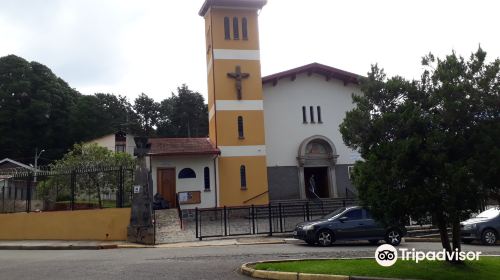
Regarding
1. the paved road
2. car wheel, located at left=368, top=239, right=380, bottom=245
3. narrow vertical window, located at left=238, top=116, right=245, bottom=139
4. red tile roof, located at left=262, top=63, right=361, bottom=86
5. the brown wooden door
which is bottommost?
car wheel, located at left=368, top=239, right=380, bottom=245

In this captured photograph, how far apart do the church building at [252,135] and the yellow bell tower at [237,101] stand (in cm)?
6

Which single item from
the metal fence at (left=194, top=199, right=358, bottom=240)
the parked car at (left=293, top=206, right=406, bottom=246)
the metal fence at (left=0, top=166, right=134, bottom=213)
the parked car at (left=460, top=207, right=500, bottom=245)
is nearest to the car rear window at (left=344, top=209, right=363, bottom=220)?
the parked car at (left=293, top=206, right=406, bottom=246)

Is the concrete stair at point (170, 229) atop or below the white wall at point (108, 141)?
below

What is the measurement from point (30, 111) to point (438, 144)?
2107 inches

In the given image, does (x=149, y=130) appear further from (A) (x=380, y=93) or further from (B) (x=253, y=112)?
(A) (x=380, y=93)

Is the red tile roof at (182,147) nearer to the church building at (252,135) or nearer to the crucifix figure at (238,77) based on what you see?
the church building at (252,135)

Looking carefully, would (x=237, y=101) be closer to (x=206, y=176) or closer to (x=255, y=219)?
(x=206, y=176)

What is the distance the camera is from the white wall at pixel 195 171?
27.2m

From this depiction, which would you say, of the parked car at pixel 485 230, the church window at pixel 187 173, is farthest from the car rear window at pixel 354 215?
the church window at pixel 187 173

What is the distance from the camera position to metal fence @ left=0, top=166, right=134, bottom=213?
19.4 m

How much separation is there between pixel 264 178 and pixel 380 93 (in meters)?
19.2

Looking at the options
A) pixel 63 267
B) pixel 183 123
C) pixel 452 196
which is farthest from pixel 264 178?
pixel 183 123

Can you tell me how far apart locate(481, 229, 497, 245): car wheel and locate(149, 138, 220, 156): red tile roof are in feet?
49.3

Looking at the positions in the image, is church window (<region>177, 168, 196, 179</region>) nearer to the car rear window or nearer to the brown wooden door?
the brown wooden door
